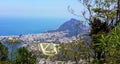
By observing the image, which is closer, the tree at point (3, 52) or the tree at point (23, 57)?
the tree at point (23, 57)

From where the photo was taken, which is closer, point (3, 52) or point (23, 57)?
point (23, 57)

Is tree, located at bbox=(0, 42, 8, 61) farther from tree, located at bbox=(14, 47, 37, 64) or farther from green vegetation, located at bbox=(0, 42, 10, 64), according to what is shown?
tree, located at bbox=(14, 47, 37, 64)

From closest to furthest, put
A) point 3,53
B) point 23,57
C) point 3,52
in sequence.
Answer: point 23,57 → point 3,52 → point 3,53

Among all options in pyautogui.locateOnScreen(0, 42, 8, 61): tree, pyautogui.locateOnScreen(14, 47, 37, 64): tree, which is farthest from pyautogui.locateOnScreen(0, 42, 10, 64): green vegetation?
pyautogui.locateOnScreen(14, 47, 37, 64): tree

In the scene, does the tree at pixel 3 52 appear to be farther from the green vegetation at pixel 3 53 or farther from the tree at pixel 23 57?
the tree at pixel 23 57

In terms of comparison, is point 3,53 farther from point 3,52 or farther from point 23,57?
point 23,57

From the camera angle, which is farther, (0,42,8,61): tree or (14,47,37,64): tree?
Result: (0,42,8,61): tree

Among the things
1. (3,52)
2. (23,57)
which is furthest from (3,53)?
(23,57)

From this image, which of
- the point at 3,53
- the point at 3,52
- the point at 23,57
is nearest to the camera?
the point at 23,57

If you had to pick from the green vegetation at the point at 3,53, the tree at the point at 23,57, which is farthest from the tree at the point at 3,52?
the tree at the point at 23,57
